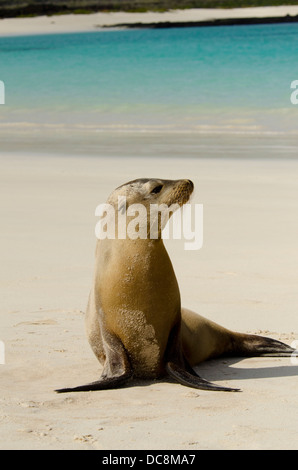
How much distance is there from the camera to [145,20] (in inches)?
3297

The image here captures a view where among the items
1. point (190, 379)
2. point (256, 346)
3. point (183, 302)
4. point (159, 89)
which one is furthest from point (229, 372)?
point (159, 89)

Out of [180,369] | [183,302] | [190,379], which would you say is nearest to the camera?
[190,379]

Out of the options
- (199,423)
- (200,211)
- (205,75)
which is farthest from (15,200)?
(205,75)

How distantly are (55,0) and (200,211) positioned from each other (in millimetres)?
88388

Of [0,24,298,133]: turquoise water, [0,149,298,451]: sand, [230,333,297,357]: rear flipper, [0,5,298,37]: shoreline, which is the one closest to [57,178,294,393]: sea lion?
[0,149,298,451]: sand

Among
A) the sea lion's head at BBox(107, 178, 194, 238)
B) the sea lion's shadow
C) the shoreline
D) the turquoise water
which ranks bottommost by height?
the sea lion's shadow

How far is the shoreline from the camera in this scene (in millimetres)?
81062

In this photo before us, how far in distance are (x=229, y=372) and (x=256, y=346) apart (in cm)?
41

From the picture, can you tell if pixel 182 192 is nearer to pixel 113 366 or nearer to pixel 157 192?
pixel 157 192

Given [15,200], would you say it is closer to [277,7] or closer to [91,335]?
[91,335]

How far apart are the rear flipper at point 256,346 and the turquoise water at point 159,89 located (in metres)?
12.9

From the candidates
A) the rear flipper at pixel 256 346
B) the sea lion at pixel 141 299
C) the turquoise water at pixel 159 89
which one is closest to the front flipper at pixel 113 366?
the sea lion at pixel 141 299

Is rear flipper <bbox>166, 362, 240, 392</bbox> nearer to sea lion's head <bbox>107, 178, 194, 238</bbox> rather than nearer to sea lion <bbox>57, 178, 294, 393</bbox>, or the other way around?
sea lion <bbox>57, 178, 294, 393</bbox>

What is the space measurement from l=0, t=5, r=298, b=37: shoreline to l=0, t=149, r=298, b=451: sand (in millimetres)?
69777
